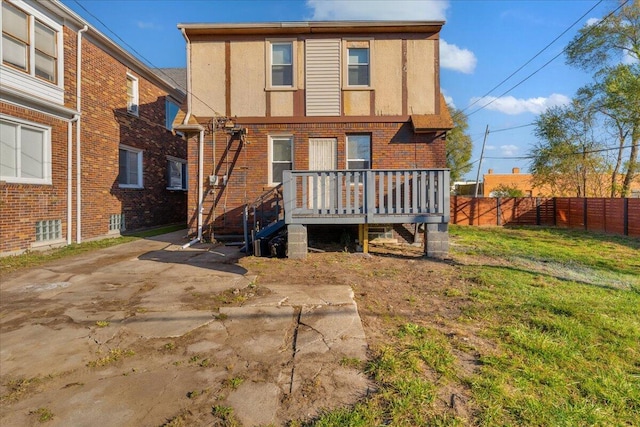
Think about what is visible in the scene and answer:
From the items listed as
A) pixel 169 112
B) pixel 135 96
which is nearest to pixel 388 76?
pixel 135 96

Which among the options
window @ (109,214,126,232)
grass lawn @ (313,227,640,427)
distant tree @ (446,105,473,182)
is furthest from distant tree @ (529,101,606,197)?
window @ (109,214,126,232)

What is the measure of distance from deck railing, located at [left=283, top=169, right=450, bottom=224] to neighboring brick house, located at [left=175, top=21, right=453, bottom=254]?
2.26 metres

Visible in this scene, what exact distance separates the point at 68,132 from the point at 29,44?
2.18 metres

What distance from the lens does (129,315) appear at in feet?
12.9

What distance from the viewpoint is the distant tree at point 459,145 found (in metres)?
27.7

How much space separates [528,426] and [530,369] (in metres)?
0.72

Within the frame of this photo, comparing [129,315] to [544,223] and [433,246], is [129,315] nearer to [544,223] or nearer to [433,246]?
[433,246]

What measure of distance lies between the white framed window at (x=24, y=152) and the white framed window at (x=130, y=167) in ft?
9.43

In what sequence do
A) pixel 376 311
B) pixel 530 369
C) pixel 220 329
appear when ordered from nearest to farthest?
pixel 530 369 → pixel 220 329 → pixel 376 311

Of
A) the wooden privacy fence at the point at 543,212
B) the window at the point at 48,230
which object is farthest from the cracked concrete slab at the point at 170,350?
the wooden privacy fence at the point at 543,212

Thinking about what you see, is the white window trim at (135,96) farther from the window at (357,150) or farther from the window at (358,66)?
the window at (357,150)

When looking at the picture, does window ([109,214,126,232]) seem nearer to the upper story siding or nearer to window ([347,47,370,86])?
the upper story siding

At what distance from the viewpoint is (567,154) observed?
667 inches

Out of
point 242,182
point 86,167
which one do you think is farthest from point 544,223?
point 86,167
